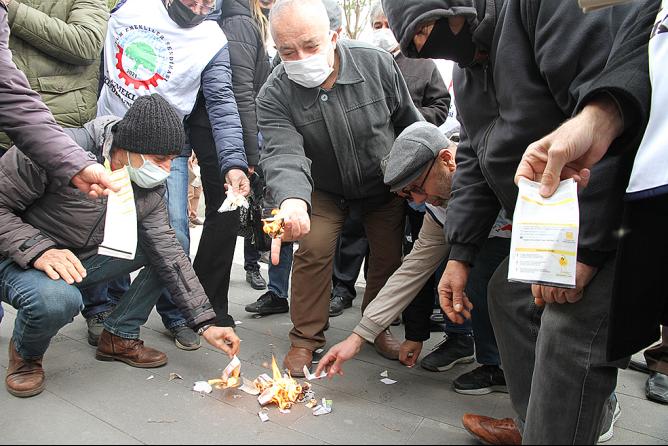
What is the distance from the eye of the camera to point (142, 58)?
3.25m

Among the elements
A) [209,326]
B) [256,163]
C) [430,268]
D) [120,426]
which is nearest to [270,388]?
[209,326]

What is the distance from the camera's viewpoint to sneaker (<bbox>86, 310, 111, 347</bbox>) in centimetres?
307

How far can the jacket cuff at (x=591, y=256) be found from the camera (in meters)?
1.54

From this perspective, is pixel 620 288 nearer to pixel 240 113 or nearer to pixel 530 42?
pixel 530 42

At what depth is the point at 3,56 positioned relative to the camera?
7.39ft

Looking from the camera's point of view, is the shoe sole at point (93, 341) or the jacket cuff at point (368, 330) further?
the shoe sole at point (93, 341)

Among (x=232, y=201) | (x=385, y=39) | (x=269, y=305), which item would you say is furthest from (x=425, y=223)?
(x=385, y=39)

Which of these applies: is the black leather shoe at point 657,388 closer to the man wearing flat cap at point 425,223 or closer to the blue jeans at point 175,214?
the man wearing flat cap at point 425,223

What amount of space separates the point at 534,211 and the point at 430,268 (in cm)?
144

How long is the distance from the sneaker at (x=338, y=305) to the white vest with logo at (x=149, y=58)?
1.55 m

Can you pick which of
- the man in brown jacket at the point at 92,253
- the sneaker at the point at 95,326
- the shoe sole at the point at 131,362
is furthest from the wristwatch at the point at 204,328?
the sneaker at the point at 95,326

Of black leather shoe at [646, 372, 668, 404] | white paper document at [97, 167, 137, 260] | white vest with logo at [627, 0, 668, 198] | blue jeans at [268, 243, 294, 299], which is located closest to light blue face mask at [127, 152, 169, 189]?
white paper document at [97, 167, 137, 260]

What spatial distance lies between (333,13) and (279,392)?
7.73 ft

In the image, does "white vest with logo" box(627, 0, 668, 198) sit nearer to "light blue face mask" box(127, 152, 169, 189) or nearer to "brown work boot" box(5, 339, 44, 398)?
"light blue face mask" box(127, 152, 169, 189)
